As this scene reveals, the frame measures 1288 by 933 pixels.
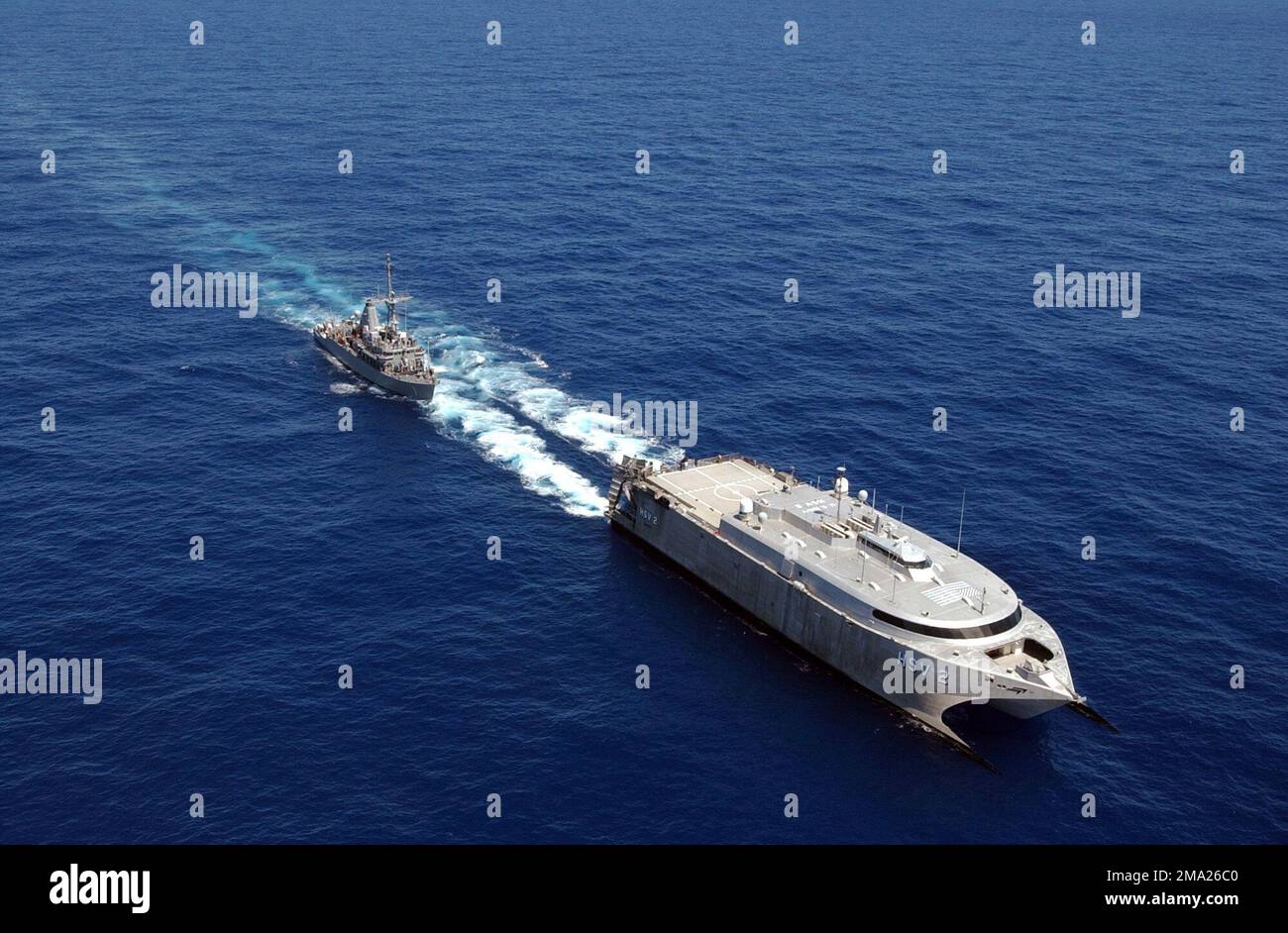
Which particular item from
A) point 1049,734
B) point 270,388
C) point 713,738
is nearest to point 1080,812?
point 1049,734

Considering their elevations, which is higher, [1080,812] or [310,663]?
[310,663]

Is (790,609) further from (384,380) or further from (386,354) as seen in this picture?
(386,354)

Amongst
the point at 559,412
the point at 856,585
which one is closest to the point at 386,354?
the point at 559,412

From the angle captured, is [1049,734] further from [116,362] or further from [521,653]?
[116,362]
